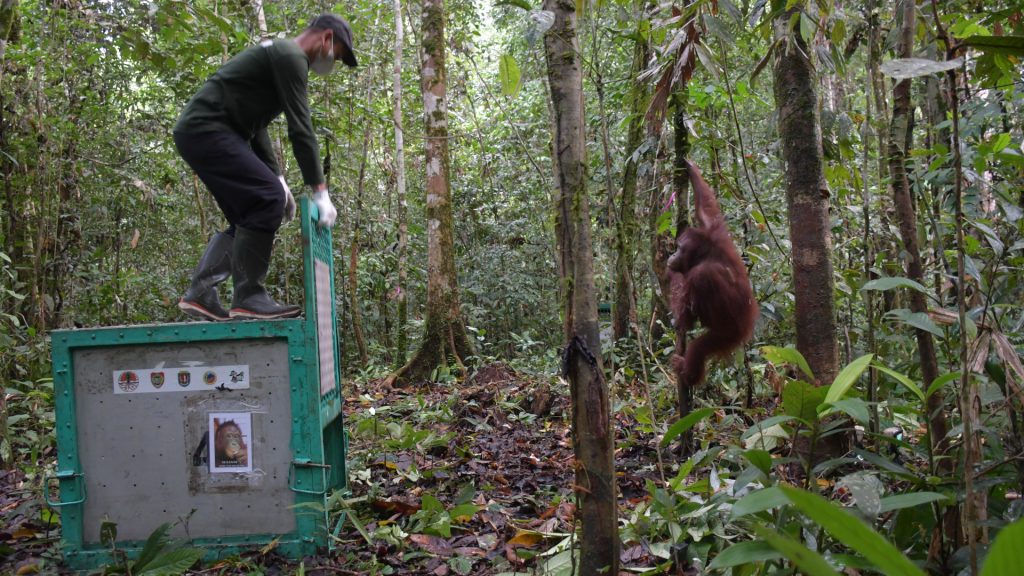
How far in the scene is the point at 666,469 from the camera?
3.38 meters

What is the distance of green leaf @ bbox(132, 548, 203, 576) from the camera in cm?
243

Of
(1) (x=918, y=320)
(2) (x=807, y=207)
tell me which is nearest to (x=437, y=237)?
(2) (x=807, y=207)

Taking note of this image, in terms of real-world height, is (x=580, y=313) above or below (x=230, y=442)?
above

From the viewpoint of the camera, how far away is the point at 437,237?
6.38 meters

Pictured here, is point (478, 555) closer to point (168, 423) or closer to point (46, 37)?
point (168, 423)

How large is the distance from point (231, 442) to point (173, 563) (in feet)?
1.50

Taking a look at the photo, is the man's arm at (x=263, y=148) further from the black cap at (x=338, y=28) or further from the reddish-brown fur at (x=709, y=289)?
the reddish-brown fur at (x=709, y=289)

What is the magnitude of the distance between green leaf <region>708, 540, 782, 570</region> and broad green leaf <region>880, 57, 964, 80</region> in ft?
3.01

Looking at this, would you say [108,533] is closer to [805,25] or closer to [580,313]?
[580,313]

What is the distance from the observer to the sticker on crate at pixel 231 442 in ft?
8.91

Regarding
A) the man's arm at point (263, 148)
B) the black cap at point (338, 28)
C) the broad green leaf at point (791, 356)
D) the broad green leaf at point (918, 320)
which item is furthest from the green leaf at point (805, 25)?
the man's arm at point (263, 148)

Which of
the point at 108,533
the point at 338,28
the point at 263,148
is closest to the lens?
Answer: the point at 108,533

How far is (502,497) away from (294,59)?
210 cm

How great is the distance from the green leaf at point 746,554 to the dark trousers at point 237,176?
214 centimetres
